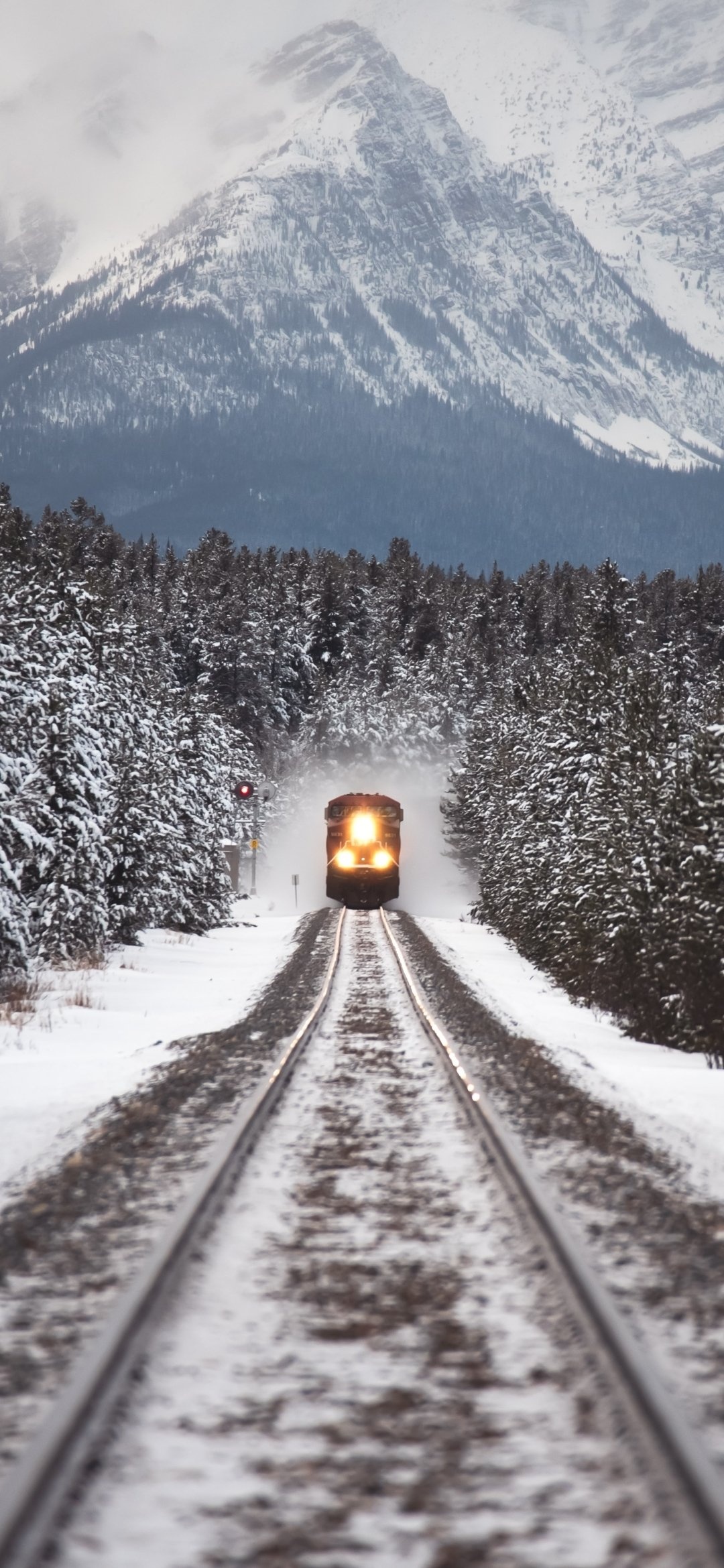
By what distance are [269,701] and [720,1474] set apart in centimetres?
10206

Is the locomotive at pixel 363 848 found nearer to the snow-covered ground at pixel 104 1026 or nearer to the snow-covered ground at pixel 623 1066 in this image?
the snow-covered ground at pixel 104 1026

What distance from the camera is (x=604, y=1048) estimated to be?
14750 mm

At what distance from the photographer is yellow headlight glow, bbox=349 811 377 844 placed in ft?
119

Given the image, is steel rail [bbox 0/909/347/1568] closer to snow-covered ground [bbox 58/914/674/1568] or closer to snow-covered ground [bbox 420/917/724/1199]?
snow-covered ground [bbox 58/914/674/1568]

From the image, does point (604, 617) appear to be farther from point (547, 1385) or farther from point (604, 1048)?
point (547, 1385)

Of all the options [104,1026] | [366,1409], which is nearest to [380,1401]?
[366,1409]

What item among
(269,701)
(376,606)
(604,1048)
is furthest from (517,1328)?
(376,606)

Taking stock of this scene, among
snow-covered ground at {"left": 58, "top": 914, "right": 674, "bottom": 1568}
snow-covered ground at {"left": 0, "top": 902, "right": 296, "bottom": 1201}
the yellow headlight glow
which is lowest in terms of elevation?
snow-covered ground at {"left": 0, "top": 902, "right": 296, "bottom": 1201}

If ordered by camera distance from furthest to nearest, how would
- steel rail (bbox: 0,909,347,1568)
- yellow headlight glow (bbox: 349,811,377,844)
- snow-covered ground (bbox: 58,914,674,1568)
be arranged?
yellow headlight glow (bbox: 349,811,377,844)
snow-covered ground (bbox: 58,914,674,1568)
steel rail (bbox: 0,909,347,1568)

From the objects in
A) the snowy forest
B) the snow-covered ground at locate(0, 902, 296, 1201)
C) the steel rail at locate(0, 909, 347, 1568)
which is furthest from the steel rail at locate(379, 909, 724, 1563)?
the snowy forest

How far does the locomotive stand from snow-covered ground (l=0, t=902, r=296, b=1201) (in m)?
8.24

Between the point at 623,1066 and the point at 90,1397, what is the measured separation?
31.7 feet

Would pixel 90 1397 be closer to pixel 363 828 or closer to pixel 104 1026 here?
pixel 104 1026

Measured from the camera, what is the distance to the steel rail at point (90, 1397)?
332cm
